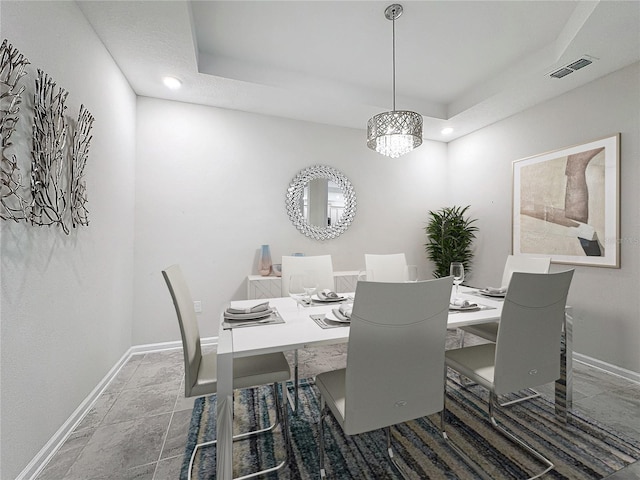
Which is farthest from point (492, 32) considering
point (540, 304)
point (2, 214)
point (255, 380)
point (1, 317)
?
point (1, 317)

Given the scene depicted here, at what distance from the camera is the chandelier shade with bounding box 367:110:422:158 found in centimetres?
210

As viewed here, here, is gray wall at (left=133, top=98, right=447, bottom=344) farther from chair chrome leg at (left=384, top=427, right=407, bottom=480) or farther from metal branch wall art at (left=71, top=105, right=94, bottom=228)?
chair chrome leg at (left=384, top=427, right=407, bottom=480)

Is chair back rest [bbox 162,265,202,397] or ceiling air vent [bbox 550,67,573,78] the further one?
ceiling air vent [bbox 550,67,573,78]

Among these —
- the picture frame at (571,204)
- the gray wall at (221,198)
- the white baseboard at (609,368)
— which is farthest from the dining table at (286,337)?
the gray wall at (221,198)

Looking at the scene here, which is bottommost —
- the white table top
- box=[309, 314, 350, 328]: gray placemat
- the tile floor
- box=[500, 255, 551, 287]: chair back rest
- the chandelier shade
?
the tile floor

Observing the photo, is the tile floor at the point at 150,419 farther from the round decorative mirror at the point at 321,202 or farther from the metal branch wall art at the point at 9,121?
the round decorative mirror at the point at 321,202

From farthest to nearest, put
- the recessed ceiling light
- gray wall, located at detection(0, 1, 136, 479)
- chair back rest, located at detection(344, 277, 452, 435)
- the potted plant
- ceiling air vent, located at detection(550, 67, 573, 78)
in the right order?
the potted plant
the recessed ceiling light
ceiling air vent, located at detection(550, 67, 573, 78)
gray wall, located at detection(0, 1, 136, 479)
chair back rest, located at detection(344, 277, 452, 435)

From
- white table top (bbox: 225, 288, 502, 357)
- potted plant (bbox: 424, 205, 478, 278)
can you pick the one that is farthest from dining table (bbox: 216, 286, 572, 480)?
potted plant (bbox: 424, 205, 478, 278)

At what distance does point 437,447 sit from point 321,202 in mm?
2630

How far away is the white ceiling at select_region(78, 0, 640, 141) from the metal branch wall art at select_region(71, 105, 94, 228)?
69 cm

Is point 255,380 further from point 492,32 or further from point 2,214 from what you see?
point 492,32

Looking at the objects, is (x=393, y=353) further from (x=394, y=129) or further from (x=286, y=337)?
(x=394, y=129)

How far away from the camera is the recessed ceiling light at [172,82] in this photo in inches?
103

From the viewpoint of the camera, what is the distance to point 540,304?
54.1 inches
